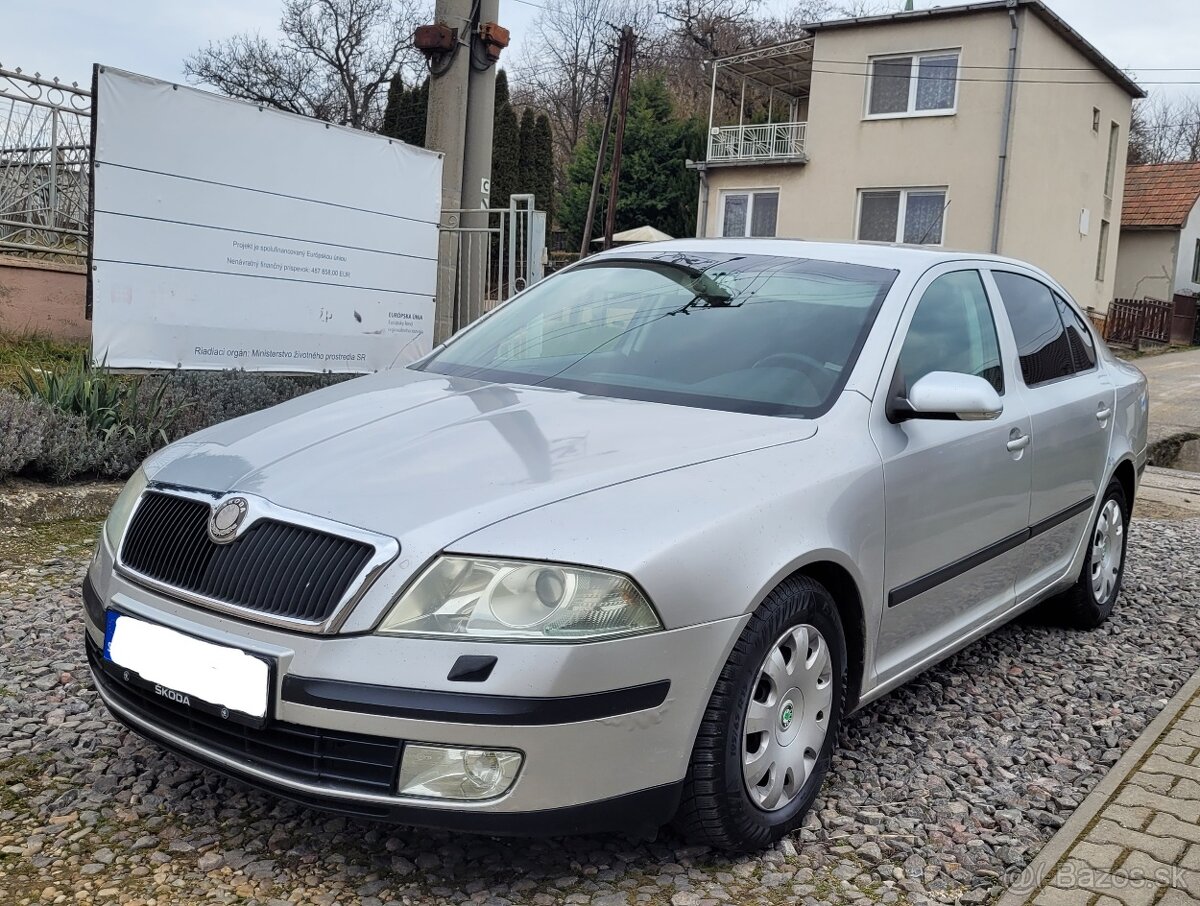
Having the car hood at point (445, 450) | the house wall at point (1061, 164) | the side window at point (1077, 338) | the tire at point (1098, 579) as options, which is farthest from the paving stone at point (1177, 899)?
the house wall at point (1061, 164)

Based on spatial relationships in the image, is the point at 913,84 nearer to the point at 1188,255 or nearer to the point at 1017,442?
the point at 1188,255

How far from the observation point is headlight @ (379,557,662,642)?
2.26 metres

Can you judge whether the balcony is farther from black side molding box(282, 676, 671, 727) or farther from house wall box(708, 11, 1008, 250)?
black side molding box(282, 676, 671, 727)

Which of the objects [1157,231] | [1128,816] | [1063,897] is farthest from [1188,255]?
[1063,897]

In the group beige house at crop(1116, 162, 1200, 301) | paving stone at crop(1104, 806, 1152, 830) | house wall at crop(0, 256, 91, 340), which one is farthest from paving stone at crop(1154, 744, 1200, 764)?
beige house at crop(1116, 162, 1200, 301)

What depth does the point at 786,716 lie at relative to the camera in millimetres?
2787

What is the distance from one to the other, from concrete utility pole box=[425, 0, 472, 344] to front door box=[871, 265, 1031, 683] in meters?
5.35

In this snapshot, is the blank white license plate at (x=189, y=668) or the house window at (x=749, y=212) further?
the house window at (x=749, y=212)

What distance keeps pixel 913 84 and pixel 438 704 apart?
2294 centimetres

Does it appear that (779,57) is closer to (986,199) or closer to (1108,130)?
(986,199)

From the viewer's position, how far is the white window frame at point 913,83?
71.7 ft

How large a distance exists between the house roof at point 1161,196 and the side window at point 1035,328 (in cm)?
3322

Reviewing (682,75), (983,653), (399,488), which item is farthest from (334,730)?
(682,75)

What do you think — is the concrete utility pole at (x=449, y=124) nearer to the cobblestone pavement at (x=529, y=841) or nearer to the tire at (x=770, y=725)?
the cobblestone pavement at (x=529, y=841)
